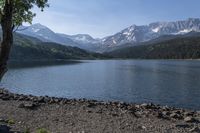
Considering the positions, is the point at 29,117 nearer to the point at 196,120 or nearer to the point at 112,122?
the point at 112,122

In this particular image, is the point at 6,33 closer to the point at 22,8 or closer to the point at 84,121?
the point at 22,8

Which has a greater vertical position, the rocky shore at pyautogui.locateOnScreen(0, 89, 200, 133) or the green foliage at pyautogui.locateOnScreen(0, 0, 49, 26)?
the green foliage at pyautogui.locateOnScreen(0, 0, 49, 26)

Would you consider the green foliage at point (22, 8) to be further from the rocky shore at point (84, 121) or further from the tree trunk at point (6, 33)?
the rocky shore at point (84, 121)

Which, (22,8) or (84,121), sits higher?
(22,8)

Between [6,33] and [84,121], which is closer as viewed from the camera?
[6,33]

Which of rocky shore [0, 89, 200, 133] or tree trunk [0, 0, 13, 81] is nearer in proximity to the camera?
tree trunk [0, 0, 13, 81]

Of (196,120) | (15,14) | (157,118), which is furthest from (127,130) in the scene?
(15,14)

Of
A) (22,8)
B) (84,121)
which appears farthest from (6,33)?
(84,121)

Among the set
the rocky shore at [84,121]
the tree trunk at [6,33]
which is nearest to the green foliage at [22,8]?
the tree trunk at [6,33]

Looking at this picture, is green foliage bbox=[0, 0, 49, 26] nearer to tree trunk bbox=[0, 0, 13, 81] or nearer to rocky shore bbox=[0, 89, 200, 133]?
tree trunk bbox=[0, 0, 13, 81]

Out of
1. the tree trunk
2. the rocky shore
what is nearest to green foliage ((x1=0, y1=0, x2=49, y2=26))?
the tree trunk

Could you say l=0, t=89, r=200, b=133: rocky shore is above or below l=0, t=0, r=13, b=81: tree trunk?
below

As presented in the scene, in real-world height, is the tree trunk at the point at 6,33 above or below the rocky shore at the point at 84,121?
above

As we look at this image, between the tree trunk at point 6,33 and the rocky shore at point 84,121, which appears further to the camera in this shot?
the rocky shore at point 84,121
